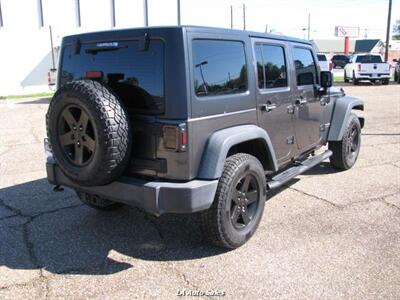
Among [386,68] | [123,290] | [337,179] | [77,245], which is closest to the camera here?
[123,290]

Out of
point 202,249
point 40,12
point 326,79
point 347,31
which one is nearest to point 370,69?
point 40,12

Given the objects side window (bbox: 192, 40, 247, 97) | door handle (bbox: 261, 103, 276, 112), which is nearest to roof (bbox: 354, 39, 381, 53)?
door handle (bbox: 261, 103, 276, 112)

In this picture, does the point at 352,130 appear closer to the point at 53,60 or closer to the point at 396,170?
the point at 396,170

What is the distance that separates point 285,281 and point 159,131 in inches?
59.5

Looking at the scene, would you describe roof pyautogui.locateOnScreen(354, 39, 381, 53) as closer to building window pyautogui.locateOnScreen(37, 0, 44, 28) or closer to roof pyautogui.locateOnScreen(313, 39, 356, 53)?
roof pyautogui.locateOnScreen(313, 39, 356, 53)

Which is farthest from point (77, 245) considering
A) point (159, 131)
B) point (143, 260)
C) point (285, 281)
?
point (285, 281)

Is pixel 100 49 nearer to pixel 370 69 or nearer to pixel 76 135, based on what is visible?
pixel 76 135

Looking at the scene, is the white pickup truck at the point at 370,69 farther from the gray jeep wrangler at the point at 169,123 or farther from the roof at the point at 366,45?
the roof at the point at 366,45

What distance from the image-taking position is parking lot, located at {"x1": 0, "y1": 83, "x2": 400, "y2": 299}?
128 inches

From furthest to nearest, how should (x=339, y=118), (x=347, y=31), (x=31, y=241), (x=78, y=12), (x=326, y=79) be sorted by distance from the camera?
(x=347, y=31) < (x=78, y=12) < (x=339, y=118) < (x=326, y=79) < (x=31, y=241)

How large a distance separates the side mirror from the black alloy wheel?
132 inches

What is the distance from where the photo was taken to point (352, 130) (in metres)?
6.55

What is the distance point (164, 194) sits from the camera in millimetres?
3307

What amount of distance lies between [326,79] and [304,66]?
0.47m
